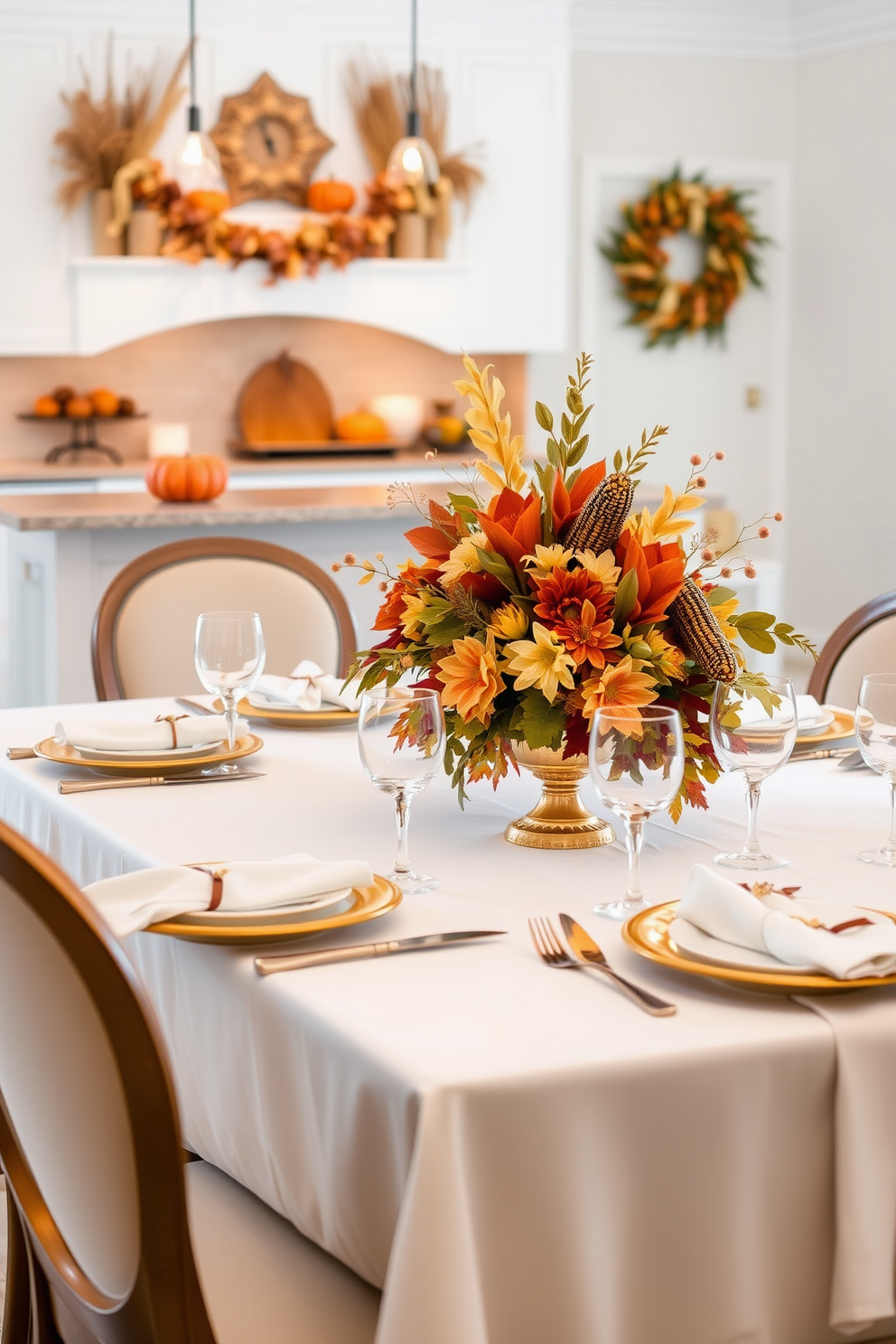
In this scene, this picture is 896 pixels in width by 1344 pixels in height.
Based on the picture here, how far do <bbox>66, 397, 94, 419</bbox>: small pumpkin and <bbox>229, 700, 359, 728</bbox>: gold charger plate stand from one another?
12.5 feet

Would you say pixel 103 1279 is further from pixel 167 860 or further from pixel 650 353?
pixel 650 353

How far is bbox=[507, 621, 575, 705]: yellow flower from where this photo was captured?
4.82 feet

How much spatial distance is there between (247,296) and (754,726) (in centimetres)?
462

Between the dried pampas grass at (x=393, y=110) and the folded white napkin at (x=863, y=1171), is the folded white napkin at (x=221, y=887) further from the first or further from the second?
the dried pampas grass at (x=393, y=110)

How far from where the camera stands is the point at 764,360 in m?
6.74

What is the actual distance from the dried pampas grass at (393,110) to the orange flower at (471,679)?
15.1 feet

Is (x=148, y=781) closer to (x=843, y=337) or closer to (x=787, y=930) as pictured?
(x=787, y=930)

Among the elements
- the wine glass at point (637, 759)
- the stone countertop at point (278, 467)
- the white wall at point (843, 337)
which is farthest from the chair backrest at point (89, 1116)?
the white wall at point (843, 337)

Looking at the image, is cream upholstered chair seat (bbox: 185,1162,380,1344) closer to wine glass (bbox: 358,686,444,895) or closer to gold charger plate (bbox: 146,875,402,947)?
gold charger plate (bbox: 146,875,402,947)

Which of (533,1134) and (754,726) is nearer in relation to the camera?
(533,1134)

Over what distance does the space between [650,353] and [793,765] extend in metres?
4.91

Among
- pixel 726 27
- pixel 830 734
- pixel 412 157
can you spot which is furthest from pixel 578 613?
pixel 726 27

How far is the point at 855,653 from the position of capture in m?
2.46

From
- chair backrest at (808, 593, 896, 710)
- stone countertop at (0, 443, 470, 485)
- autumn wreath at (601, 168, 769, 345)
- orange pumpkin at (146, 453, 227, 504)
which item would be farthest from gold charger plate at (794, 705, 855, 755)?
autumn wreath at (601, 168, 769, 345)
